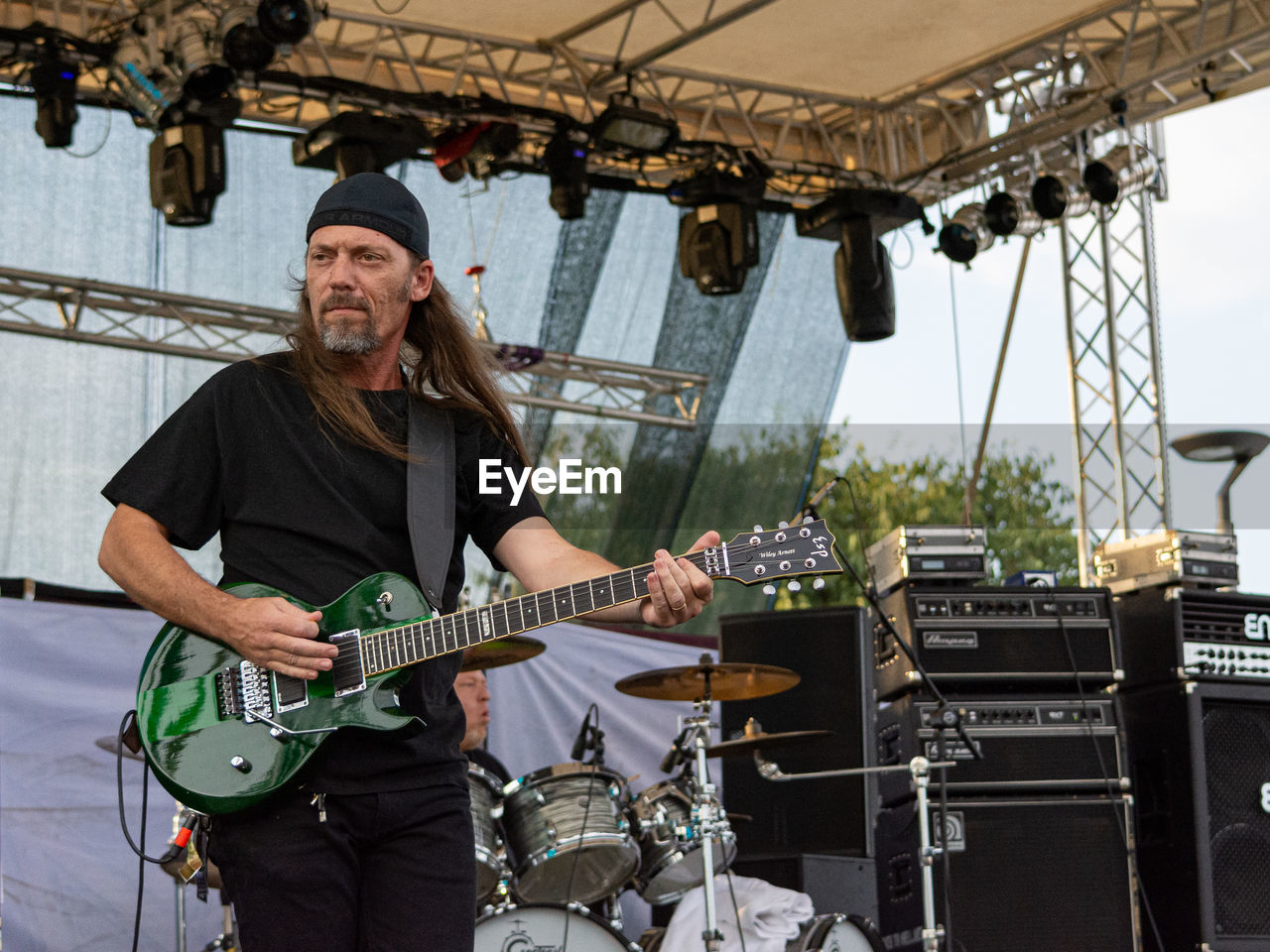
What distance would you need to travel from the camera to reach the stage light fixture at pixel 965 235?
28.3 ft

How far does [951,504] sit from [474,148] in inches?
832

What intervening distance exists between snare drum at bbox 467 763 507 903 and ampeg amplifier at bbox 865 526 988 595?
1528 millimetres

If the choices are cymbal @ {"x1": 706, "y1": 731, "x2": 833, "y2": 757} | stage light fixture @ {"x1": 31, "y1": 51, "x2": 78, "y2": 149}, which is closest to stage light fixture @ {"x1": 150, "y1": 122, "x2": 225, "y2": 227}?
stage light fixture @ {"x1": 31, "y1": 51, "x2": 78, "y2": 149}

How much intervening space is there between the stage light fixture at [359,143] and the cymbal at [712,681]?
127 inches

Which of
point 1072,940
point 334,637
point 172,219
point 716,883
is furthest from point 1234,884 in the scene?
point 172,219

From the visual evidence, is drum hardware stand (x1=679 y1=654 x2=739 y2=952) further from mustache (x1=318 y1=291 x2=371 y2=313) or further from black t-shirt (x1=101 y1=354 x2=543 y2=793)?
mustache (x1=318 y1=291 x2=371 y2=313)

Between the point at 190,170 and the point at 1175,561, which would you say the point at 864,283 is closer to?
the point at 1175,561

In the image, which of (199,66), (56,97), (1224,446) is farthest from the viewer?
(56,97)

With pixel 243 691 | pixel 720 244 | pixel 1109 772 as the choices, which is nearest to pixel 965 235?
Result: pixel 720 244

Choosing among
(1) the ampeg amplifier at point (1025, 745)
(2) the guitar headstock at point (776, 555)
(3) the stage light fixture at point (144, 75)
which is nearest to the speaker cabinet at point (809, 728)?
(1) the ampeg amplifier at point (1025, 745)

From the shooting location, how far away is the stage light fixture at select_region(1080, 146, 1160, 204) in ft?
26.2

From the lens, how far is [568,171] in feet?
25.5

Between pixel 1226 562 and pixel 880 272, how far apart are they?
10.5ft

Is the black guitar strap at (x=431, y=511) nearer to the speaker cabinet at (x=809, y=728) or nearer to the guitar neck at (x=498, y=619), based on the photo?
the guitar neck at (x=498, y=619)
